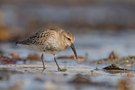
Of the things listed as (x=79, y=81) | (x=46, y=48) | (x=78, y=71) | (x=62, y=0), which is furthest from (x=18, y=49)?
(x=62, y=0)

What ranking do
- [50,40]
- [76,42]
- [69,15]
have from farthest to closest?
[69,15] < [76,42] < [50,40]

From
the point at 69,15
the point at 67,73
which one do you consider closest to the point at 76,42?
the point at 67,73

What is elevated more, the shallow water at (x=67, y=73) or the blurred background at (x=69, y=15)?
the blurred background at (x=69, y=15)

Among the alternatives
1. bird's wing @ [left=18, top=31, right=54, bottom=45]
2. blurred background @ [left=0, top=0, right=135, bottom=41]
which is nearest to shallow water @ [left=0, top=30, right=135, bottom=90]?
bird's wing @ [left=18, top=31, right=54, bottom=45]

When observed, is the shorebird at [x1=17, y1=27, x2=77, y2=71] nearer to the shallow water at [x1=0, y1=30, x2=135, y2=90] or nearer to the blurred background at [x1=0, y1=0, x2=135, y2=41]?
the shallow water at [x1=0, y1=30, x2=135, y2=90]

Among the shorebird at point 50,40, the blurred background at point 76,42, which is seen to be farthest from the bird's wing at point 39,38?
the blurred background at point 76,42

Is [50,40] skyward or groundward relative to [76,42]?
groundward

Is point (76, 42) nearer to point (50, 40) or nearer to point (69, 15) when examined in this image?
point (50, 40)

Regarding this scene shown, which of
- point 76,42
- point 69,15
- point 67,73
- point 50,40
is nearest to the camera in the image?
point 67,73

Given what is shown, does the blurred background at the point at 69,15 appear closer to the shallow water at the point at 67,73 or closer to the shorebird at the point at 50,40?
the shallow water at the point at 67,73

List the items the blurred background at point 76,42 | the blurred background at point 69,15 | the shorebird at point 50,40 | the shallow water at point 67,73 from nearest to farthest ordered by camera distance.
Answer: the shallow water at point 67,73, the blurred background at point 76,42, the shorebird at point 50,40, the blurred background at point 69,15

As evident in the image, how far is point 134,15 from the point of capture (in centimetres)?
2802

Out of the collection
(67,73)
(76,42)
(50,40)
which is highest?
(76,42)

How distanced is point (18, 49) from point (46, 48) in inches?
163
